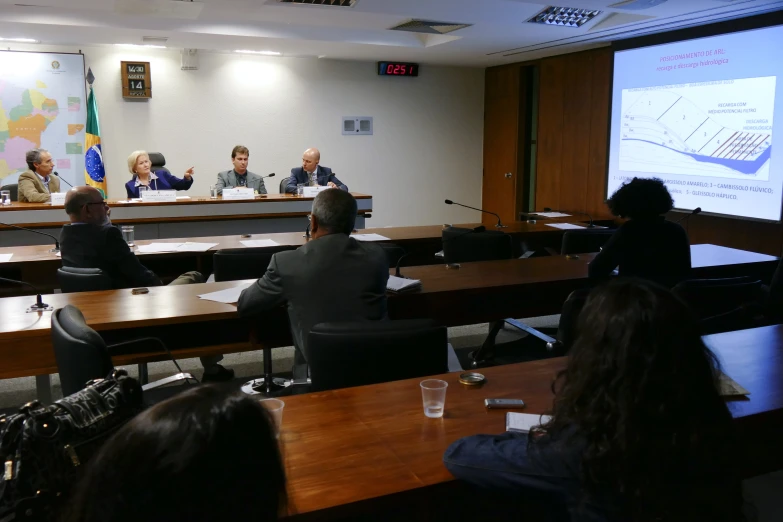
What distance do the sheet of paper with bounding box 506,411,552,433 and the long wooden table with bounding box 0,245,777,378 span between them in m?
1.46

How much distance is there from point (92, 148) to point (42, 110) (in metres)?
0.67

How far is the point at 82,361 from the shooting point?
1.75 metres

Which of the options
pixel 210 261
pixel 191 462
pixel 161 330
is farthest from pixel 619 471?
pixel 210 261

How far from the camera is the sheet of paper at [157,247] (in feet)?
14.4

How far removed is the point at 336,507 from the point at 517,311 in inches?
93.8

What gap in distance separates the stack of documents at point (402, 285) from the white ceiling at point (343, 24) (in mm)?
2857

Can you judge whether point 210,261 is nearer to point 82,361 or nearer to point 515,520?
point 82,361

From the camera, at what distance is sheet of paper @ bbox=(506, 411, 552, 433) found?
5.18 feet

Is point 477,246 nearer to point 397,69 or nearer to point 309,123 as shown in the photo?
point 309,123

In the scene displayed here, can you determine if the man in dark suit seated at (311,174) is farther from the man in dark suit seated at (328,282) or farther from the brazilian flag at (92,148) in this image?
the man in dark suit seated at (328,282)

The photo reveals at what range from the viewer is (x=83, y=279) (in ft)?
10.8

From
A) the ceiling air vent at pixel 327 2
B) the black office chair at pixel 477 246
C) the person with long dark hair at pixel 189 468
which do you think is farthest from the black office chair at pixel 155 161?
the person with long dark hair at pixel 189 468

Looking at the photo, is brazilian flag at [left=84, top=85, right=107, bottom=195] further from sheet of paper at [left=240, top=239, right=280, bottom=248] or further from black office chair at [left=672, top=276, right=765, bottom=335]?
black office chair at [left=672, top=276, right=765, bottom=335]

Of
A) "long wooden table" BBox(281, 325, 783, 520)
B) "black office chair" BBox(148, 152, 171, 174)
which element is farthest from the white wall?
"long wooden table" BBox(281, 325, 783, 520)
